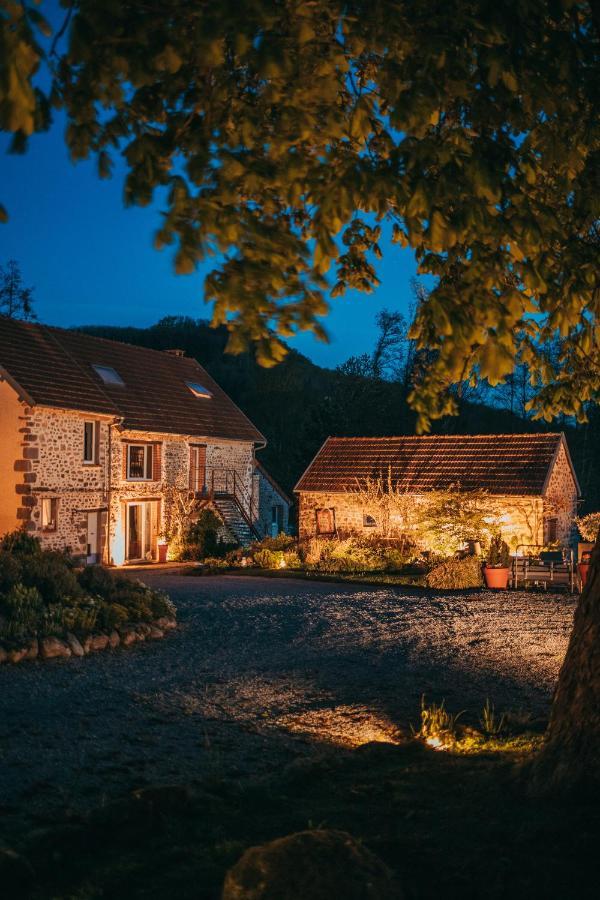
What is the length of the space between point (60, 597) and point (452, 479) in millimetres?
17805

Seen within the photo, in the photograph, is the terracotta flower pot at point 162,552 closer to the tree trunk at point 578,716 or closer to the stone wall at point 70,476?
the stone wall at point 70,476

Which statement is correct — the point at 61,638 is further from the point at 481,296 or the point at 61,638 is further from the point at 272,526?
the point at 272,526

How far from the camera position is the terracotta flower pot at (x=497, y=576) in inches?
867

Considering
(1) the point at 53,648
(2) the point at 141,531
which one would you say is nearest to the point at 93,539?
(2) the point at 141,531

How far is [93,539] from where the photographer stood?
28922 millimetres

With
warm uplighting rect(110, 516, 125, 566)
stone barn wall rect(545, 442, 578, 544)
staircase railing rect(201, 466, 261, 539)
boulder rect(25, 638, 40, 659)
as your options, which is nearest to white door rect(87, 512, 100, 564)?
warm uplighting rect(110, 516, 125, 566)

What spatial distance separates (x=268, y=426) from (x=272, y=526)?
25.8 m

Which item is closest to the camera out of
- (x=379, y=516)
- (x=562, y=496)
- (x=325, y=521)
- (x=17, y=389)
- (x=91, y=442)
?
(x=17, y=389)

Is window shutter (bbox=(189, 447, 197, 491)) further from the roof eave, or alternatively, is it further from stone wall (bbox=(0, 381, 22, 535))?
the roof eave

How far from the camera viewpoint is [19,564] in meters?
14.6

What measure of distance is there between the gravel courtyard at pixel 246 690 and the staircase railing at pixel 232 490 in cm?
1598

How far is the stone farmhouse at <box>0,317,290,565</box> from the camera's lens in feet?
87.4

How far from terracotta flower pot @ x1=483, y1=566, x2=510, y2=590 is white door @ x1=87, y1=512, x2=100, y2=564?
1339cm

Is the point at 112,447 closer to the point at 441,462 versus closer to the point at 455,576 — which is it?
the point at 441,462
